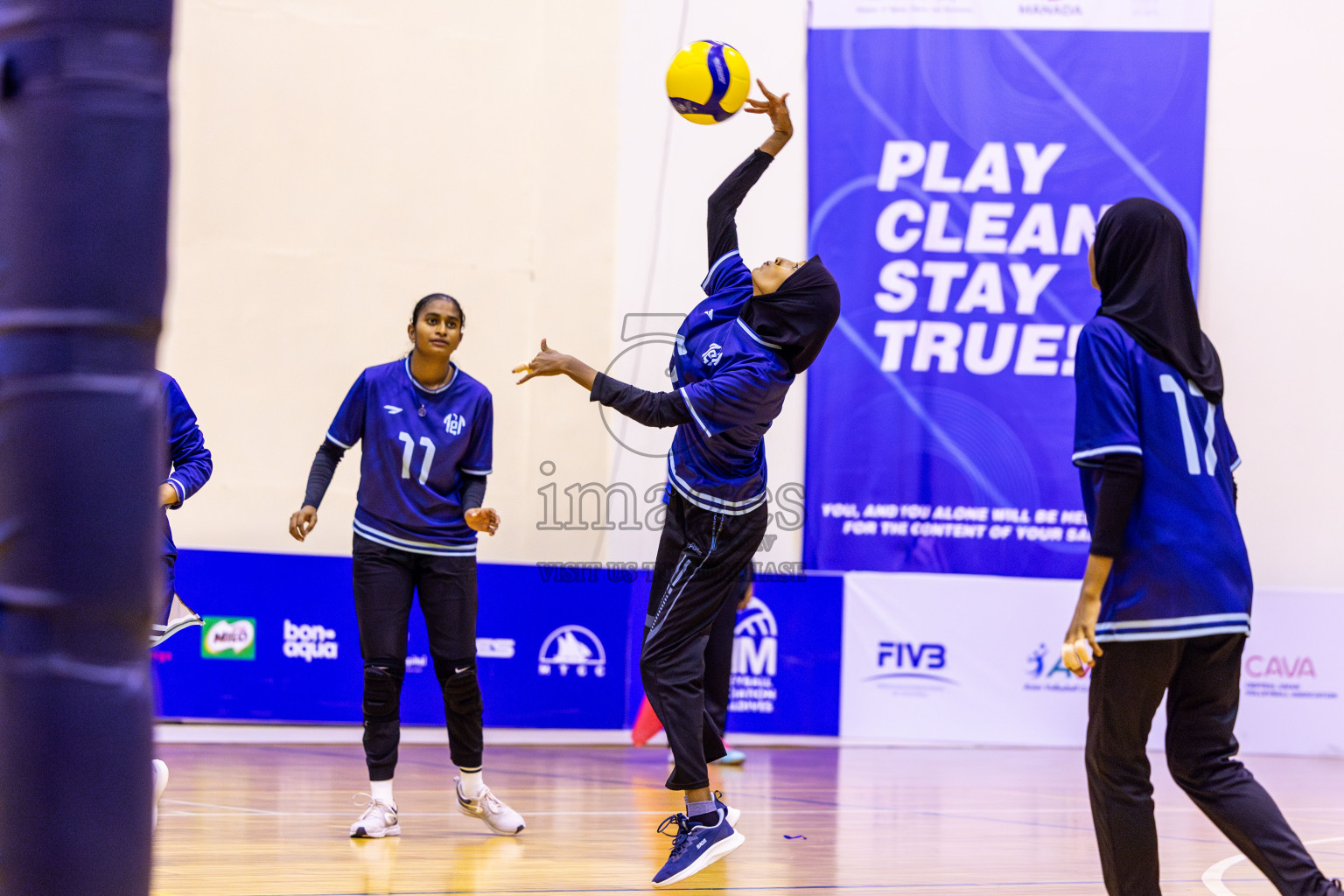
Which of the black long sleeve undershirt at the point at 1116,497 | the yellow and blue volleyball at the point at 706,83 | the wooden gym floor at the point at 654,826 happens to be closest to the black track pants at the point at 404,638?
the wooden gym floor at the point at 654,826

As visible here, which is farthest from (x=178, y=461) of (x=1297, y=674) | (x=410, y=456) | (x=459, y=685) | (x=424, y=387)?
(x=1297, y=674)

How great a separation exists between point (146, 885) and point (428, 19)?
27.5ft

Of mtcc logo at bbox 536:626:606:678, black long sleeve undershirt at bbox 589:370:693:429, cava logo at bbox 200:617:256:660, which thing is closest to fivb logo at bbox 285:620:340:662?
cava logo at bbox 200:617:256:660

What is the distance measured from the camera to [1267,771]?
7324 millimetres

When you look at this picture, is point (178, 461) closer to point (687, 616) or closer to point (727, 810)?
point (687, 616)

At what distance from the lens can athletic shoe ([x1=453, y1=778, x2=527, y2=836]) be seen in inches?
188

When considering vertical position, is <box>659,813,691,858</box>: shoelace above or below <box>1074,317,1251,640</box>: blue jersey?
below

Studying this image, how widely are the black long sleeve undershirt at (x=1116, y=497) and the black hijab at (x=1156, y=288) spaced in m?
0.27

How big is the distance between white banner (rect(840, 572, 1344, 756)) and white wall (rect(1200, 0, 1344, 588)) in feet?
3.65

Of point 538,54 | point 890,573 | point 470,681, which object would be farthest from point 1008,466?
point 470,681

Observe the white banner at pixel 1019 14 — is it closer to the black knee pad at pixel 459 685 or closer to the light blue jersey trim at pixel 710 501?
the light blue jersey trim at pixel 710 501

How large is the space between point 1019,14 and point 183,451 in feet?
22.0

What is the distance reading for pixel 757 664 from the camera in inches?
319

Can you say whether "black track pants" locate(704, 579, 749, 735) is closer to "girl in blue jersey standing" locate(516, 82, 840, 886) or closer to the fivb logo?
"girl in blue jersey standing" locate(516, 82, 840, 886)
